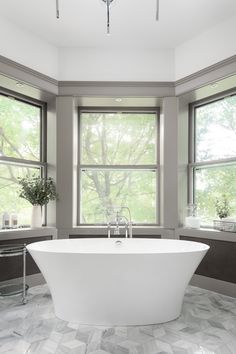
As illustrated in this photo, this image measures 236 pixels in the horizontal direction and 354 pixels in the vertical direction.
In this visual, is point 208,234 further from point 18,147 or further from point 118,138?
point 18,147

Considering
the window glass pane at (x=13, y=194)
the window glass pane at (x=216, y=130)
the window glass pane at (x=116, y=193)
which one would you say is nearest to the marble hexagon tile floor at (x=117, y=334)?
the window glass pane at (x=13, y=194)

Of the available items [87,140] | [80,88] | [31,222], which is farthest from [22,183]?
[80,88]

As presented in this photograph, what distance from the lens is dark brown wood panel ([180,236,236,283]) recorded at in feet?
10.6

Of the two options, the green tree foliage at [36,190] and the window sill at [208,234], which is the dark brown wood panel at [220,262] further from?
the green tree foliage at [36,190]

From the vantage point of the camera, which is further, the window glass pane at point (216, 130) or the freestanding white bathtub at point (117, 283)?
the window glass pane at point (216, 130)

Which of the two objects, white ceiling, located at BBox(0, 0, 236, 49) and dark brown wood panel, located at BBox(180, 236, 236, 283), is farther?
dark brown wood panel, located at BBox(180, 236, 236, 283)

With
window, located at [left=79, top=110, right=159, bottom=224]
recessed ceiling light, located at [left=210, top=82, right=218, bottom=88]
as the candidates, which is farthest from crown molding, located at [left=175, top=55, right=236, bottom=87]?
window, located at [left=79, top=110, right=159, bottom=224]

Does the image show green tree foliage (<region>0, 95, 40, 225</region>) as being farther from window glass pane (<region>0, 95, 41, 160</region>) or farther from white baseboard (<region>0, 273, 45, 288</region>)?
white baseboard (<region>0, 273, 45, 288</region>)

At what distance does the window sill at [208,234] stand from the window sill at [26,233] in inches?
62.4

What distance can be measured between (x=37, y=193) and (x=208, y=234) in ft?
6.85

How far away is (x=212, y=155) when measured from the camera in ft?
12.5

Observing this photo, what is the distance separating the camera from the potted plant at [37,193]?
142 inches

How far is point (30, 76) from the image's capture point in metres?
3.51

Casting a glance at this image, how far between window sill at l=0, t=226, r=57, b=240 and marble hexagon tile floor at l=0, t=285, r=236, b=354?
731mm
